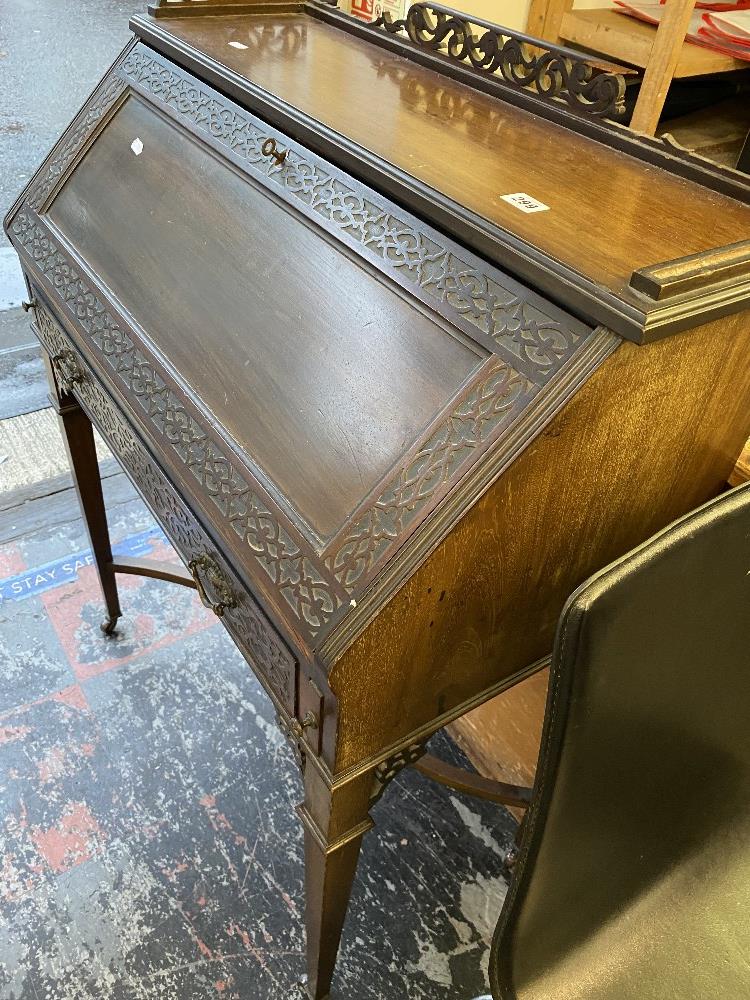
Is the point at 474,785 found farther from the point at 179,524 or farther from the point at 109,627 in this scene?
the point at 109,627

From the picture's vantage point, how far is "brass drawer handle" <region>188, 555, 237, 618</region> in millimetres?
962

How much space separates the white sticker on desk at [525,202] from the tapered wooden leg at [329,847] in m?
0.66

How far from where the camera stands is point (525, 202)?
84 centimetres

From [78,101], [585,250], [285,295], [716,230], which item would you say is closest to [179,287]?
[285,295]

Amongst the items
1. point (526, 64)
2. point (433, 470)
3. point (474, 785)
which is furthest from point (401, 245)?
point (474, 785)

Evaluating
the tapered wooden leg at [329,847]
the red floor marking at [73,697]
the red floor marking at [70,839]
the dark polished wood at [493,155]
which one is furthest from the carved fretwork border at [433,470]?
the red floor marking at [73,697]

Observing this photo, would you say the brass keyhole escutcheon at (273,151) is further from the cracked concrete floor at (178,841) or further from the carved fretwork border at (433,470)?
the cracked concrete floor at (178,841)

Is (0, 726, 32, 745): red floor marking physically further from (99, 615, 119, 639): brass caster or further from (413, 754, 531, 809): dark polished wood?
(413, 754, 531, 809): dark polished wood

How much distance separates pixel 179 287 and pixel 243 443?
1.01 feet

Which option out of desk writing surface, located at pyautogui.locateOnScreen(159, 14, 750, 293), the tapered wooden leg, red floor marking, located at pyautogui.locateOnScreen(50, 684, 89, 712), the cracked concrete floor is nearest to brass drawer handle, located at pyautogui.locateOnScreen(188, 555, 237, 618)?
the tapered wooden leg

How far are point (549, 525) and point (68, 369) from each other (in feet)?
2.90

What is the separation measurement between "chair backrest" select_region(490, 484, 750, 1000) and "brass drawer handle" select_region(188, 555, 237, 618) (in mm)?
432

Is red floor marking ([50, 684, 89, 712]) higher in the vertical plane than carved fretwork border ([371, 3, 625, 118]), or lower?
lower

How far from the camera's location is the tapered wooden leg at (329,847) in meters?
0.91
